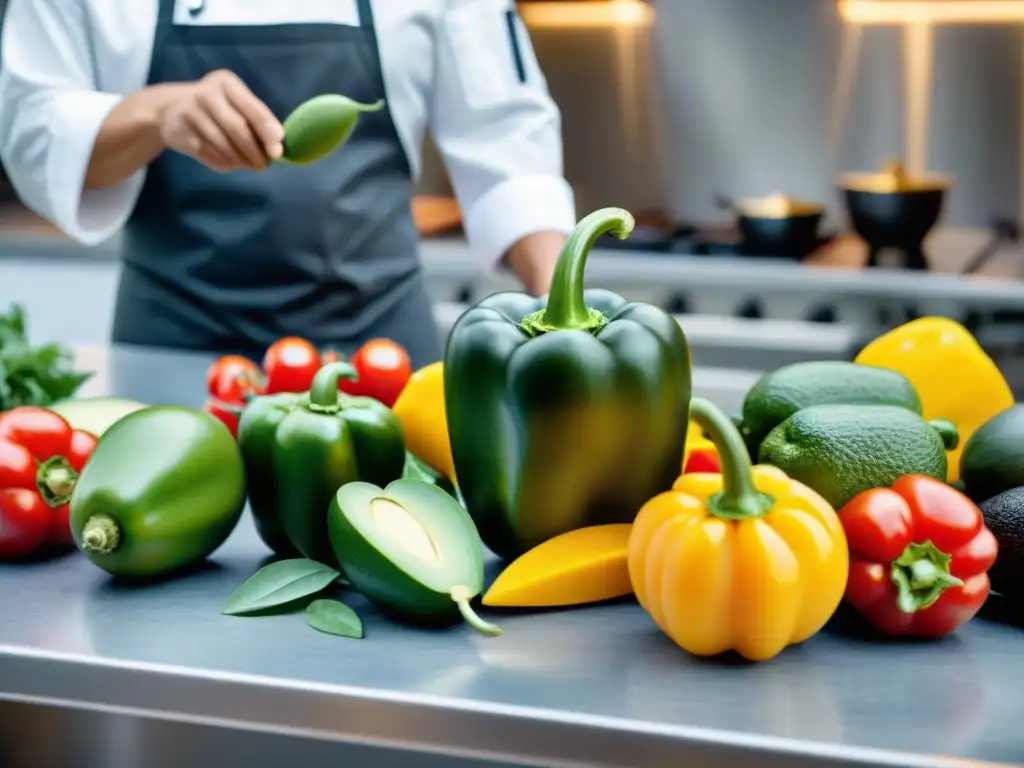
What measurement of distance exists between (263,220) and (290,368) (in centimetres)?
58

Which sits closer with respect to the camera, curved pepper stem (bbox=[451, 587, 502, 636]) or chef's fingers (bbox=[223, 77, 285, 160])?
curved pepper stem (bbox=[451, 587, 502, 636])

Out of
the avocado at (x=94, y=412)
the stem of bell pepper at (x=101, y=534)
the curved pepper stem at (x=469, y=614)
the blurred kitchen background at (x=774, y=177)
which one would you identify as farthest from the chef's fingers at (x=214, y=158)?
the blurred kitchen background at (x=774, y=177)

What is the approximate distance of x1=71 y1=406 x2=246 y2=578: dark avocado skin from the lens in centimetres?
79

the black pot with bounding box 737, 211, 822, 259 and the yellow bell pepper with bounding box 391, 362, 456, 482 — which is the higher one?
the yellow bell pepper with bounding box 391, 362, 456, 482

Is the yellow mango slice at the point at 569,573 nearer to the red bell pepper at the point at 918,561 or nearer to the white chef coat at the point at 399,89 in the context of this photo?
the red bell pepper at the point at 918,561

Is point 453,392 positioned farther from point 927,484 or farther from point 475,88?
point 475,88

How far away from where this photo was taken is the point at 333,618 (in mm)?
754

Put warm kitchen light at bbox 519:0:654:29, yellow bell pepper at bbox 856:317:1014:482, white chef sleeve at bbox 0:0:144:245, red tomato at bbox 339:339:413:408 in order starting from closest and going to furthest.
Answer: yellow bell pepper at bbox 856:317:1014:482 < red tomato at bbox 339:339:413:408 < white chef sleeve at bbox 0:0:144:245 < warm kitchen light at bbox 519:0:654:29

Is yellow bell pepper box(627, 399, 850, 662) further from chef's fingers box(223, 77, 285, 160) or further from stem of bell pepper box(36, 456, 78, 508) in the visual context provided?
chef's fingers box(223, 77, 285, 160)

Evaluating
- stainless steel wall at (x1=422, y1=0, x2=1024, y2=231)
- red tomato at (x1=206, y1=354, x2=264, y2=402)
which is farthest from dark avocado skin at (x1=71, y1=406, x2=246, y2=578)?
stainless steel wall at (x1=422, y1=0, x2=1024, y2=231)

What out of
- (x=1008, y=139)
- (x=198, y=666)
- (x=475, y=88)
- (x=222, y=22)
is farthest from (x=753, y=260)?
(x=198, y=666)

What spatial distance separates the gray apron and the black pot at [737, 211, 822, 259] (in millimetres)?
1034

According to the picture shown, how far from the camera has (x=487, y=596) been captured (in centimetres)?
77

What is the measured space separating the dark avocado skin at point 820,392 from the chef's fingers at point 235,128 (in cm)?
53
